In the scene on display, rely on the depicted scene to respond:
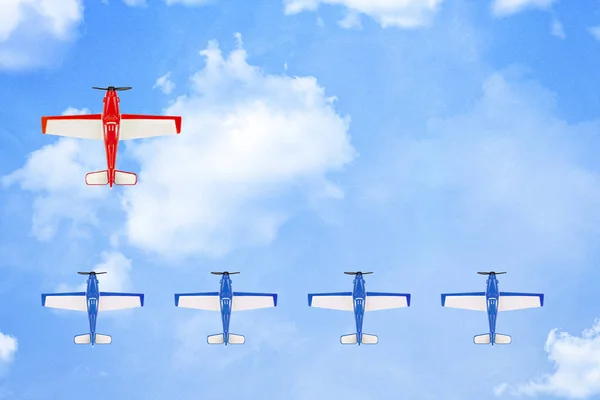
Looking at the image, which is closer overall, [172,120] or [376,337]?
[172,120]

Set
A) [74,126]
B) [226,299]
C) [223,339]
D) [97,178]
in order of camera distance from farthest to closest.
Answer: [223,339], [226,299], [97,178], [74,126]

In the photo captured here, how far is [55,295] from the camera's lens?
57688mm

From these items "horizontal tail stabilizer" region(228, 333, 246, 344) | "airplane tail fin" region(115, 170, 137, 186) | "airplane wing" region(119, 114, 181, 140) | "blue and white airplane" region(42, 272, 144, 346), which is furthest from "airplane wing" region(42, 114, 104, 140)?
"horizontal tail stabilizer" region(228, 333, 246, 344)

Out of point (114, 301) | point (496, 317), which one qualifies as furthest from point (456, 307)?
point (114, 301)

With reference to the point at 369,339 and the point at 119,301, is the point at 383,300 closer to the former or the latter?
the point at 369,339

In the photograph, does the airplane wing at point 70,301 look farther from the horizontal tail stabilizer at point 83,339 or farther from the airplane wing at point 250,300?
the airplane wing at point 250,300

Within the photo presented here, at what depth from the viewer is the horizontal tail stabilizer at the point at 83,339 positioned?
57.7m

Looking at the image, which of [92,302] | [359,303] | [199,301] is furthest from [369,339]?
[92,302]

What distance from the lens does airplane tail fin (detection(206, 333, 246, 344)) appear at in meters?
58.6

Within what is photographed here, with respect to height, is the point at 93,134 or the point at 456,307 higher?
the point at 93,134

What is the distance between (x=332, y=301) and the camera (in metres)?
58.9

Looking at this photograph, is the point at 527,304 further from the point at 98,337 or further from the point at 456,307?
the point at 98,337

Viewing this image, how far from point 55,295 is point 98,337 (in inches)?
104

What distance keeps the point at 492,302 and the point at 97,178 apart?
18416 millimetres
